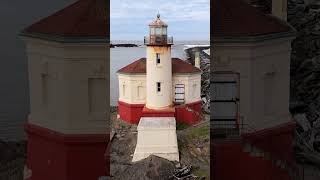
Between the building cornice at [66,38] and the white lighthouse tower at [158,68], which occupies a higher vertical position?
the building cornice at [66,38]

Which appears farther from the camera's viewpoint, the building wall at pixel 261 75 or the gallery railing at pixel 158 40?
the gallery railing at pixel 158 40

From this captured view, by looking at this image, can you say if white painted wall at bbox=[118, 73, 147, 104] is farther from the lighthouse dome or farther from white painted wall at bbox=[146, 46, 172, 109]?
the lighthouse dome

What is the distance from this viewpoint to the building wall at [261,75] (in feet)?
6.99

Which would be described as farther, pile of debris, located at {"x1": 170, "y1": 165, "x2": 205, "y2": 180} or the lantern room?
pile of debris, located at {"x1": 170, "y1": 165, "x2": 205, "y2": 180}

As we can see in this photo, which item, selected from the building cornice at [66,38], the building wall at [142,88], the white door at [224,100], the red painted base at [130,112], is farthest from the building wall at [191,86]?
the building cornice at [66,38]

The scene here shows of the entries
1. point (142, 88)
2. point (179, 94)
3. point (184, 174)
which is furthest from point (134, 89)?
point (184, 174)

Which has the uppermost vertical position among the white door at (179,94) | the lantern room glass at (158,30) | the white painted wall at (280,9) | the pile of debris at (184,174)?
the white painted wall at (280,9)

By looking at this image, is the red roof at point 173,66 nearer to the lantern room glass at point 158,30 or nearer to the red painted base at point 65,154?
the lantern room glass at point 158,30

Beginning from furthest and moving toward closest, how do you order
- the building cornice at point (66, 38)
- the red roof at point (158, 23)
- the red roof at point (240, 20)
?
the red roof at point (158, 23), the red roof at point (240, 20), the building cornice at point (66, 38)

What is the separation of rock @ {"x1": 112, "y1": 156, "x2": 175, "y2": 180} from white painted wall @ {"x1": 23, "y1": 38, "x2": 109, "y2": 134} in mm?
339

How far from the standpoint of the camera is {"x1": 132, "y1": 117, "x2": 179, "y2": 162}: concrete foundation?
2349 mm

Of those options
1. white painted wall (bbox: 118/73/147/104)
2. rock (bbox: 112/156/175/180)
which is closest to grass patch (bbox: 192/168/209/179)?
rock (bbox: 112/156/175/180)

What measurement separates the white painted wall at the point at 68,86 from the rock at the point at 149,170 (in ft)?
1.11

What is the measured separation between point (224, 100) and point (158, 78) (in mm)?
398
